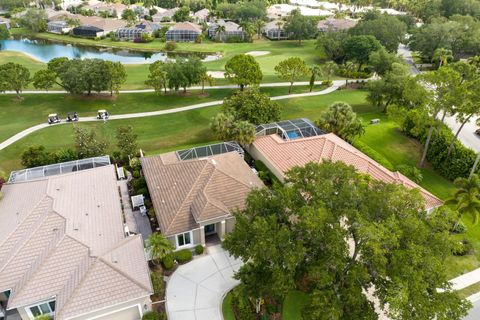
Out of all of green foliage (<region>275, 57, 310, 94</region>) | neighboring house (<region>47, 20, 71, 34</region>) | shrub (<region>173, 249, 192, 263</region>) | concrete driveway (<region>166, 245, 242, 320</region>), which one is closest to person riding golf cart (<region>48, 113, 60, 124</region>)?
shrub (<region>173, 249, 192, 263</region>)

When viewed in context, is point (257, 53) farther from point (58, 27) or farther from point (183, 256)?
point (183, 256)

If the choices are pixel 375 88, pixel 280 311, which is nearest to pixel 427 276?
pixel 280 311

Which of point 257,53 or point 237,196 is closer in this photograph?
point 237,196

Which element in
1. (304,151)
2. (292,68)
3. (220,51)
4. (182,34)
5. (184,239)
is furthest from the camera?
(182,34)

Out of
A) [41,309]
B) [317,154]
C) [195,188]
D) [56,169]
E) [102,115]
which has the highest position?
[195,188]

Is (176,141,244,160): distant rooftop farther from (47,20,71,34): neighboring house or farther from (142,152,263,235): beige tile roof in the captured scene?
(47,20,71,34): neighboring house

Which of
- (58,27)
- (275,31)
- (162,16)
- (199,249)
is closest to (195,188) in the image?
(199,249)

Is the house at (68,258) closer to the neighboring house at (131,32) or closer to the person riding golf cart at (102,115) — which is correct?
the person riding golf cart at (102,115)
